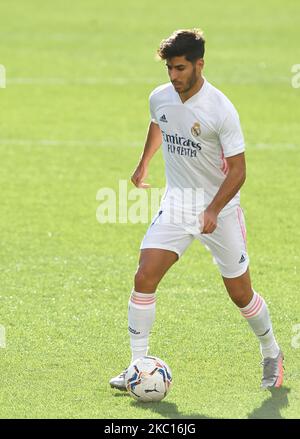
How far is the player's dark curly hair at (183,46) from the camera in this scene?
8.62 meters

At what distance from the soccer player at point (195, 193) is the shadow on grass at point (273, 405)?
4.1 inches

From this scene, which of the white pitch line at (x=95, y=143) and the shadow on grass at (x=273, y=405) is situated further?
the white pitch line at (x=95, y=143)

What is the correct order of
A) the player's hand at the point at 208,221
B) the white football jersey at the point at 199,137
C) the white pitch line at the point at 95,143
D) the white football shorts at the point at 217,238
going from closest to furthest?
the player's hand at the point at 208,221 → the white football jersey at the point at 199,137 → the white football shorts at the point at 217,238 → the white pitch line at the point at 95,143

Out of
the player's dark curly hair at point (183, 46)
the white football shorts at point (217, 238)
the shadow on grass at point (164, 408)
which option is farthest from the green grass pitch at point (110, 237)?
the player's dark curly hair at point (183, 46)

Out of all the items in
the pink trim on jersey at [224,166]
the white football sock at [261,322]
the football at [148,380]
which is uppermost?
the pink trim on jersey at [224,166]

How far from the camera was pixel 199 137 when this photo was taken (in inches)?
349

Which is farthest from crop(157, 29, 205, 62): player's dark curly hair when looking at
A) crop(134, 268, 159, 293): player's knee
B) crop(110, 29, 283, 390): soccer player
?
crop(134, 268, 159, 293): player's knee

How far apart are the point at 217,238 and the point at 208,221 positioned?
1.52 ft

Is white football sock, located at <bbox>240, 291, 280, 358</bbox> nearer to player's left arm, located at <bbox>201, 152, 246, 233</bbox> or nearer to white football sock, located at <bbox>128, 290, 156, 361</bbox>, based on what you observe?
white football sock, located at <bbox>128, 290, 156, 361</bbox>

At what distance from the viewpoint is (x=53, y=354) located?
387 inches

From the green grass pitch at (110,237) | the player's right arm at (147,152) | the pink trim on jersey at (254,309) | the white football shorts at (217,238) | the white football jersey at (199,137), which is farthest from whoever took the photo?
the player's right arm at (147,152)

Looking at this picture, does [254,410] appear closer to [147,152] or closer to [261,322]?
[261,322]

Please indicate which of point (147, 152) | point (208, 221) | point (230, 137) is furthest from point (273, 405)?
point (147, 152)

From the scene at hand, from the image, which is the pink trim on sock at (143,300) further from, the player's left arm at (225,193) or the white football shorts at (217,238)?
the player's left arm at (225,193)
